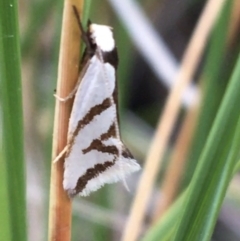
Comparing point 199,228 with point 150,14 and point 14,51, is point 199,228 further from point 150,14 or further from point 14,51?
point 150,14

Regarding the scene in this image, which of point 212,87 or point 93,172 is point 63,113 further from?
point 212,87

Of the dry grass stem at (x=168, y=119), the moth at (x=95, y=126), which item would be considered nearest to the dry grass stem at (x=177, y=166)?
the dry grass stem at (x=168, y=119)

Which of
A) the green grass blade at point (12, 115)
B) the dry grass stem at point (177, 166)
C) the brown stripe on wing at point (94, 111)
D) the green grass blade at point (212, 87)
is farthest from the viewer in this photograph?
the dry grass stem at point (177, 166)

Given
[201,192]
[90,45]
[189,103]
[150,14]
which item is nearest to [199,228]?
[201,192]

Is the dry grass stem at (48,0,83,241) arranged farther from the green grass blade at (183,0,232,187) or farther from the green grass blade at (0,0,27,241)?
the green grass blade at (183,0,232,187)

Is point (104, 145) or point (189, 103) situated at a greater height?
point (104, 145)

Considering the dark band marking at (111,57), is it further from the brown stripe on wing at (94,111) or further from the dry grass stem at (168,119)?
the dry grass stem at (168,119)
